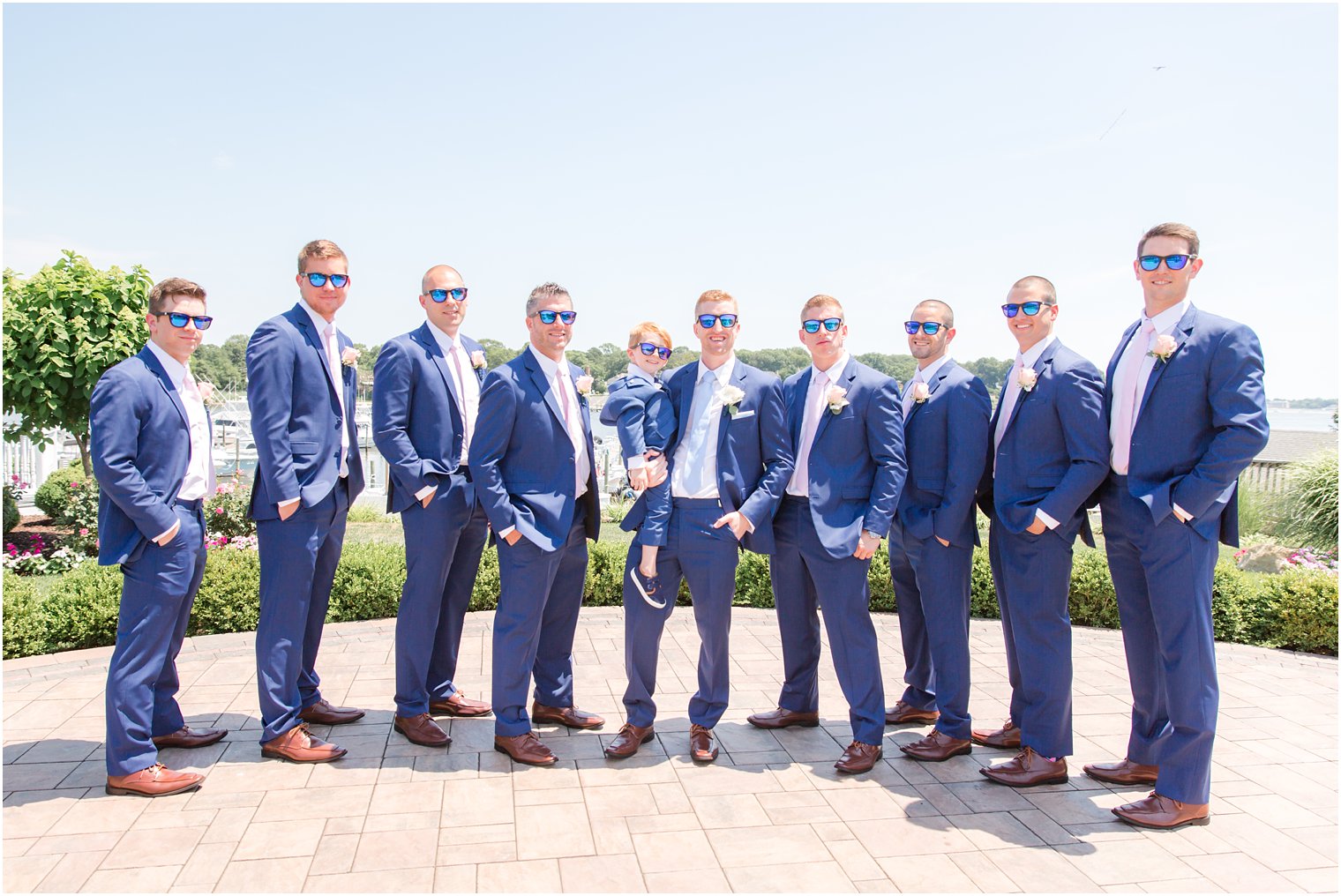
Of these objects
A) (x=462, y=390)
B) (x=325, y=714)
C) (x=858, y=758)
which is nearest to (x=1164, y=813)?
(x=858, y=758)

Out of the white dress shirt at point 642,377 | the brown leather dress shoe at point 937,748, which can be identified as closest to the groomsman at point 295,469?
the white dress shirt at point 642,377

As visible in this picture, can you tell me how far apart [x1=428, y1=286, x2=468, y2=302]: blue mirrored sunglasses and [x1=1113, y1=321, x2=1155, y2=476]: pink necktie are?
3228 mm

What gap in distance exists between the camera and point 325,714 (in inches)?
182

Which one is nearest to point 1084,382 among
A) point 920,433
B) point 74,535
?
point 920,433

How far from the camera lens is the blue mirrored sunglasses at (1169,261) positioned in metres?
3.74

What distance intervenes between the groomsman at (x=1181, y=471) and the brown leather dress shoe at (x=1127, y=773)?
0.77 ft

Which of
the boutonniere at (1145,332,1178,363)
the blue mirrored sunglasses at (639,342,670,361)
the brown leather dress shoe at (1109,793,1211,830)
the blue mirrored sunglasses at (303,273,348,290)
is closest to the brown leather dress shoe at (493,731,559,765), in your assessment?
the blue mirrored sunglasses at (639,342,670,361)

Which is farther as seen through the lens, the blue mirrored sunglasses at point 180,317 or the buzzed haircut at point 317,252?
the buzzed haircut at point 317,252

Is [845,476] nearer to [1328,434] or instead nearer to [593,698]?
[593,698]

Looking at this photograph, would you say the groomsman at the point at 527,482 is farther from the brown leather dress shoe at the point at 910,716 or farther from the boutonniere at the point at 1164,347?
the boutonniere at the point at 1164,347

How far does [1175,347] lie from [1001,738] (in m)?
2.12

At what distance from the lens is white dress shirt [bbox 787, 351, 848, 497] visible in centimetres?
431

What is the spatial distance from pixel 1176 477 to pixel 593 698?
10.7ft

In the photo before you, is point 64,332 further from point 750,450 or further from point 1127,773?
point 1127,773
